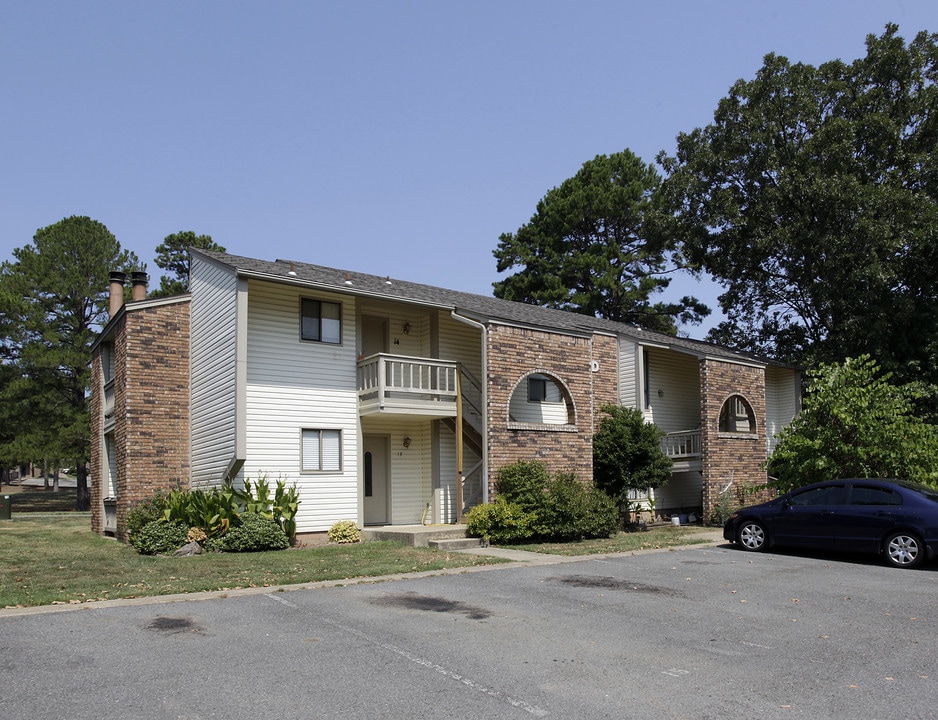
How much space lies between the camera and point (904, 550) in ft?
44.7

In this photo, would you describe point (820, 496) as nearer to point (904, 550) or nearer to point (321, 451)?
point (904, 550)

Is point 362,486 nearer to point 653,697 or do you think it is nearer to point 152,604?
point 152,604

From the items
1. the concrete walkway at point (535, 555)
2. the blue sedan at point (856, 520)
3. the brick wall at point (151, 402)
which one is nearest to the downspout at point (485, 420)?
the concrete walkway at point (535, 555)

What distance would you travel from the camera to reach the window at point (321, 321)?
19266mm

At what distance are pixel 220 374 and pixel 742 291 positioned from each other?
2173cm

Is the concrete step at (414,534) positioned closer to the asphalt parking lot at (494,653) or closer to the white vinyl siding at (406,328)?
the white vinyl siding at (406,328)

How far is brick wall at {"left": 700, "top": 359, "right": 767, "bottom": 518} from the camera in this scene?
23438 millimetres

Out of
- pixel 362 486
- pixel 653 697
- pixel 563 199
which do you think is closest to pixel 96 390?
pixel 362 486

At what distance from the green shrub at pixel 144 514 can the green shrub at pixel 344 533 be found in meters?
3.79

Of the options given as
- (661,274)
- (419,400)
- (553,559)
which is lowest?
(553,559)

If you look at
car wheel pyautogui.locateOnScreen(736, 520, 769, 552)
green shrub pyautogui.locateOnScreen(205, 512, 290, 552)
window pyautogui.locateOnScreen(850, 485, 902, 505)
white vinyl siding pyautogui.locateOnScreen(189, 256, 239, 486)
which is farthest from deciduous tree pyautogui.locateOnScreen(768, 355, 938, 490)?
white vinyl siding pyautogui.locateOnScreen(189, 256, 239, 486)

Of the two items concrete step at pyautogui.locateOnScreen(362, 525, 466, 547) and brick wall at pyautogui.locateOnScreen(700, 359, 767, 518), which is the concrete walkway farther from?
brick wall at pyautogui.locateOnScreen(700, 359, 767, 518)

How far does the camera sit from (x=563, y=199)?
1784 inches

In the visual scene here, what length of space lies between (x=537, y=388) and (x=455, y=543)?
713cm
